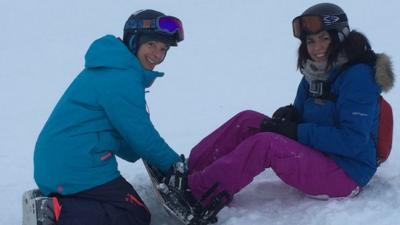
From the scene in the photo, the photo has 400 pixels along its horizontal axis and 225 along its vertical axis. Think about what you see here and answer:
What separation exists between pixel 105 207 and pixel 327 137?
5.88 feet

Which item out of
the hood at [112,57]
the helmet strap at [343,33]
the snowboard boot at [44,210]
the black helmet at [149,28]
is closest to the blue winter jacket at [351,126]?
the helmet strap at [343,33]

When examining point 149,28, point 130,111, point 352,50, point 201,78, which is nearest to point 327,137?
point 352,50

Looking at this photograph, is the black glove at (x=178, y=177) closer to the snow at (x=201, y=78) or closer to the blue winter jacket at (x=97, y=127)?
the blue winter jacket at (x=97, y=127)

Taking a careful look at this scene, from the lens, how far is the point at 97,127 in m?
4.15

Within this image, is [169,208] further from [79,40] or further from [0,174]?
[79,40]

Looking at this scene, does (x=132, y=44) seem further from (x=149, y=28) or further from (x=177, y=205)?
(x=177, y=205)

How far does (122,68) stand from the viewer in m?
4.15

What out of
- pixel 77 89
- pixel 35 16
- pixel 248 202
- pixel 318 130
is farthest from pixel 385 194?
Answer: pixel 35 16

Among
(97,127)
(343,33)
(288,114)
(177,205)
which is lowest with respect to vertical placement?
(177,205)

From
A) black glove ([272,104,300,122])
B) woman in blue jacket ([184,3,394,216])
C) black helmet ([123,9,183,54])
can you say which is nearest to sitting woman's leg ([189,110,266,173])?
black glove ([272,104,300,122])

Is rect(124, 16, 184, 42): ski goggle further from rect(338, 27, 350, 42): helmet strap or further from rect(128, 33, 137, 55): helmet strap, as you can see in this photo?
rect(338, 27, 350, 42): helmet strap

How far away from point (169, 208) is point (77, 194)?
71 centimetres

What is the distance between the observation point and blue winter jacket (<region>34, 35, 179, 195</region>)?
4.08 m

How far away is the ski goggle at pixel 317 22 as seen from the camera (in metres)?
4.37
